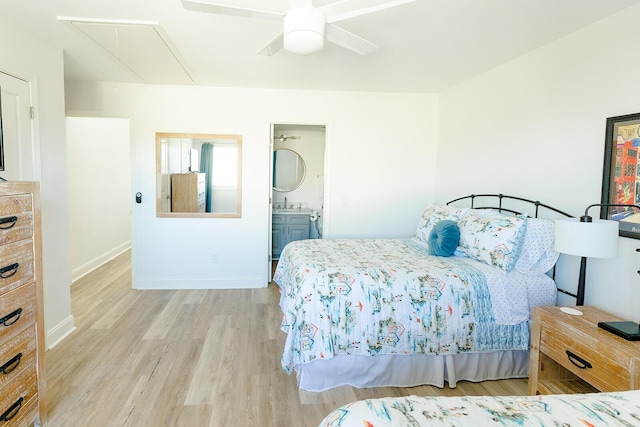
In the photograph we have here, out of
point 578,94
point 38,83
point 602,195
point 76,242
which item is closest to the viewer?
point 602,195

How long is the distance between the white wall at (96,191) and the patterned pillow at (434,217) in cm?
434

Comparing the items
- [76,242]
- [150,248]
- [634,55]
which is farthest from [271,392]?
[76,242]

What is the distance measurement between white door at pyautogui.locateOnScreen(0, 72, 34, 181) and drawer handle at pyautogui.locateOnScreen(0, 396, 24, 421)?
1418 mm

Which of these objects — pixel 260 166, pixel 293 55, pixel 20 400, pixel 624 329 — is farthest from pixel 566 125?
pixel 20 400

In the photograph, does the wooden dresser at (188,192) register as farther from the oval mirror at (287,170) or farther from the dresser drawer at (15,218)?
the dresser drawer at (15,218)

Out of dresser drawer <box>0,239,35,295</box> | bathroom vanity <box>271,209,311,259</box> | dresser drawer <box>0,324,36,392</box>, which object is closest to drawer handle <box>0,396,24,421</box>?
dresser drawer <box>0,324,36,392</box>

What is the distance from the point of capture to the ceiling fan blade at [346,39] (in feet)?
6.18

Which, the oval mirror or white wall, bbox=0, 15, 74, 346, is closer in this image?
white wall, bbox=0, 15, 74, 346

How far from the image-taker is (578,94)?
239cm

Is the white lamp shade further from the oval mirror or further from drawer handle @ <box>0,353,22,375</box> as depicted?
the oval mirror

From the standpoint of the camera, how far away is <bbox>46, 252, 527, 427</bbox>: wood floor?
2016 millimetres

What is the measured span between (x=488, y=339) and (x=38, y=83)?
3695mm

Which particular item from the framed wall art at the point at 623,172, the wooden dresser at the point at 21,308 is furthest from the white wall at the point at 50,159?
the framed wall art at the point at 623,172

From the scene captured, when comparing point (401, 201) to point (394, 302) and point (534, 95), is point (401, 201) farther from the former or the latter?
point (394, 302)
